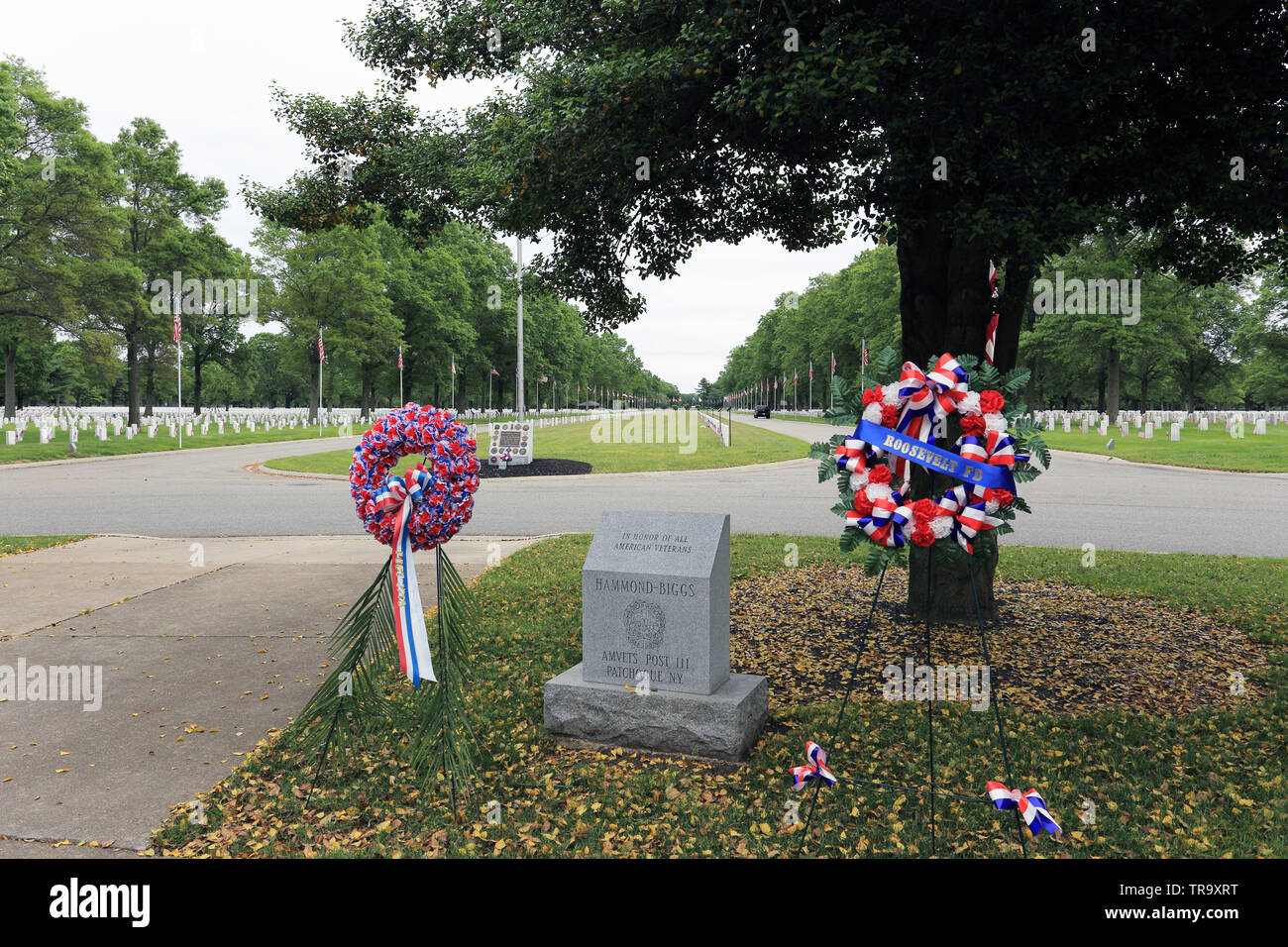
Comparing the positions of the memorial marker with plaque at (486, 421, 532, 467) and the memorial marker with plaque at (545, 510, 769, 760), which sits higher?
the memorial marker with plaque at (486, 421, 532, 467)

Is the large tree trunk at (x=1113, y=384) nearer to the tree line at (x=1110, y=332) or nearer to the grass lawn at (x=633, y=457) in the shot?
the tree line at (x=1110, y=332)

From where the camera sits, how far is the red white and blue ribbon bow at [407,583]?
4.33m

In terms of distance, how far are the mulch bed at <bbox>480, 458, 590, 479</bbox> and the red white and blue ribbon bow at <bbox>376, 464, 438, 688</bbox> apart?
16158 millimetres

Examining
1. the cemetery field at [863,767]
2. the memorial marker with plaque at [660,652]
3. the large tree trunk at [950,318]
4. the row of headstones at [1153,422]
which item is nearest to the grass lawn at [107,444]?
the cemetery field at [863,767]

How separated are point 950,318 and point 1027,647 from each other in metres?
2.87

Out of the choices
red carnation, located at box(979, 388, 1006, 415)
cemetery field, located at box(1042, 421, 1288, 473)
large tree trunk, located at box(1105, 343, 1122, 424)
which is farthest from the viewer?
large tree trunk, located at box(1105, 343, 1122, 424)

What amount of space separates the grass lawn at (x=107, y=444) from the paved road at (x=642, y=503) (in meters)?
3.27

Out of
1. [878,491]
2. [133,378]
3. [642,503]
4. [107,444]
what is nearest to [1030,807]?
[878,491]

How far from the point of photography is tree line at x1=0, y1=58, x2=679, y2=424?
30703mm

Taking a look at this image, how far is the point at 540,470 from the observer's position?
21766 mm

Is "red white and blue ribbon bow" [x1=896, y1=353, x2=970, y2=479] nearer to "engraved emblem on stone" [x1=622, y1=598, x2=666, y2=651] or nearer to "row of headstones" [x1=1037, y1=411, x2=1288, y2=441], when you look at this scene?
"engraved emblem on stone" [x1=622, y1=598, x2=666, y2=651]

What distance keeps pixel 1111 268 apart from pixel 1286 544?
38143 mm

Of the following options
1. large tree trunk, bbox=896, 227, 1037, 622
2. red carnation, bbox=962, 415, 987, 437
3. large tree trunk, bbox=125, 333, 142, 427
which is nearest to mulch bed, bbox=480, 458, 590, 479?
large tree trunk, bbox=896, 227, 1037, 622
